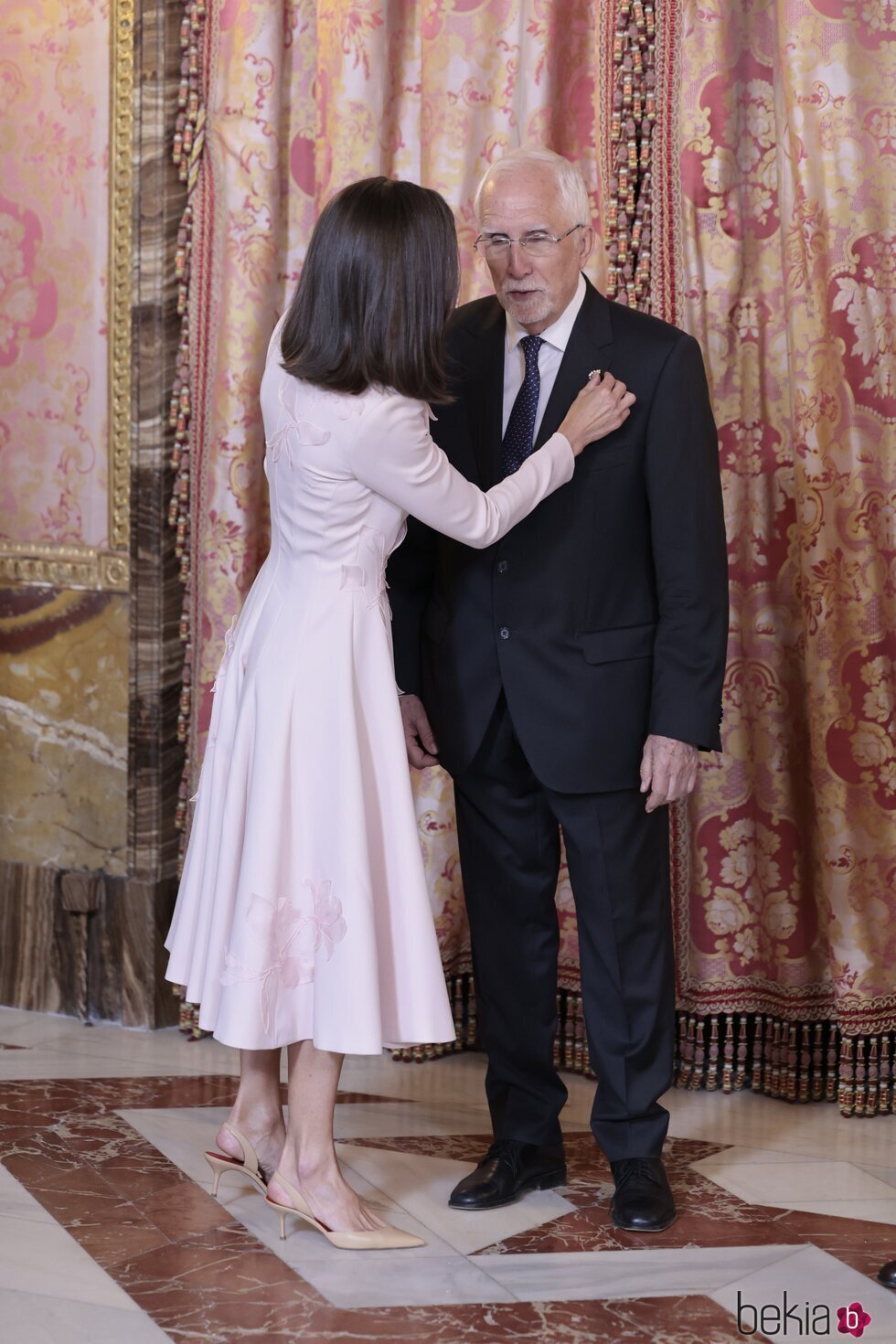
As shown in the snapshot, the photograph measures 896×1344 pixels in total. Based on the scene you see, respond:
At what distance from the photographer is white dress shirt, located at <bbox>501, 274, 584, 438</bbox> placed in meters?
2.54

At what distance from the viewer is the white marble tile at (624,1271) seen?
7.61 feet

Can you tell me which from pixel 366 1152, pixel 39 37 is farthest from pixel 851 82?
pixel 366 1152

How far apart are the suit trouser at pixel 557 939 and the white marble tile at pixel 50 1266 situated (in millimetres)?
704

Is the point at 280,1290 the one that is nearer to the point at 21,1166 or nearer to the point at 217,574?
the point at 21,1166

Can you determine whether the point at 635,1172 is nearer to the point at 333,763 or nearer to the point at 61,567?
the point at 333,763

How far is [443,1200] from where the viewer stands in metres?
2.64

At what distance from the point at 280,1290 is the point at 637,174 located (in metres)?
2.15

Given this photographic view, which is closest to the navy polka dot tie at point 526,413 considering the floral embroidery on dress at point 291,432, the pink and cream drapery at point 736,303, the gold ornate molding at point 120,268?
the floral embroidery on dress at point 291,432

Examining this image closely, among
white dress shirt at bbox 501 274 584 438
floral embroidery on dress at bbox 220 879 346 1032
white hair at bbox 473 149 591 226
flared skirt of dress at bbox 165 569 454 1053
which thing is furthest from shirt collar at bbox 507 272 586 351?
floral embroidery on dress at bbox 220 879 346 1032

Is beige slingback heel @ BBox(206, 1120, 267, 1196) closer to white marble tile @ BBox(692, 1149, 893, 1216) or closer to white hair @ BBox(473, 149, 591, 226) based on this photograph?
white marble tile @ BBox(692, 1149, 893, 1216)

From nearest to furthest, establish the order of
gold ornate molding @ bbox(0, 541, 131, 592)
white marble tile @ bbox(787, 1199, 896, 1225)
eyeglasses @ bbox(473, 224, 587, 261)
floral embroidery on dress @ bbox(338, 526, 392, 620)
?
floral embroidery on dress @ bbox(338, 526, 392, 620)
eyeglasses @ bbox(473, 224, 587, 261)
white marble tile @ bbox(787, 1199, 896, 1225)
gold ornate molding @ bbox(0, 541, 131, 592)

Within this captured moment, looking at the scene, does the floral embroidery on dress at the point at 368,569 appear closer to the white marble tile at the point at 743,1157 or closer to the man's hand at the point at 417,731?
the man's hand at the point at 417,731

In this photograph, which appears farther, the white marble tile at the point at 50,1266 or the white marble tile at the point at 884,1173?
the white marble tile at the point at 884,1173

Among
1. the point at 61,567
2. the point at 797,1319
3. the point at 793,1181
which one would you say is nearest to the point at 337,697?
the point at 797,1319
